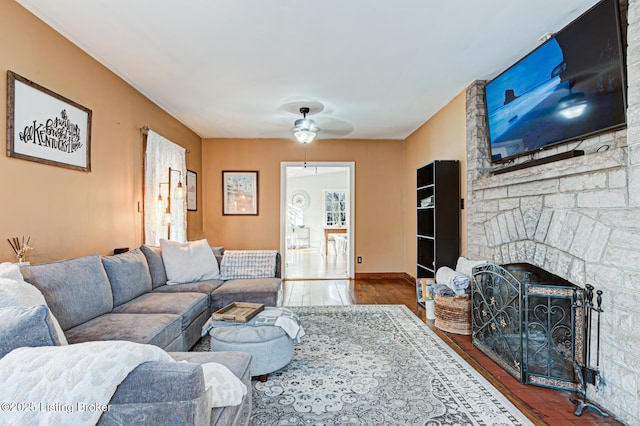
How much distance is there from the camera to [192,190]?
533cm

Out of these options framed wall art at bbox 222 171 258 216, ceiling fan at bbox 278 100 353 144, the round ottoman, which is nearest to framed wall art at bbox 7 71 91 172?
the round ottoman

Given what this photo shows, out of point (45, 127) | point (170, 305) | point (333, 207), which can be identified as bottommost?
point (170, 305)

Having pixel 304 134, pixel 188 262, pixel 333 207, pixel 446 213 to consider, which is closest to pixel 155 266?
pixel 188 262

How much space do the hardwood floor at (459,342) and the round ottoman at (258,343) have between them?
1535 mm

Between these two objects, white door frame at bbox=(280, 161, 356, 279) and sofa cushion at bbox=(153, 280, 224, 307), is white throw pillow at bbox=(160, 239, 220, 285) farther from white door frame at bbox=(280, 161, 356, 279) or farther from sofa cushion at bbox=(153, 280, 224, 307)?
white door frame at bbox=(280, 161, 356, 279)

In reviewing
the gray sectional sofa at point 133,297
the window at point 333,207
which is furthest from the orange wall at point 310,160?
the window at point 333,207

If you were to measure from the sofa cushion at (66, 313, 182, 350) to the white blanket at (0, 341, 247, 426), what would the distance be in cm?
114

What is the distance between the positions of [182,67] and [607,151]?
11.3 feet

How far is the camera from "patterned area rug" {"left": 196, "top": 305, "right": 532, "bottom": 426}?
73.0 inches

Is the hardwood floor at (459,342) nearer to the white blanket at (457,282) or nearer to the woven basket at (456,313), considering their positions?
the woven basket at (456,313)

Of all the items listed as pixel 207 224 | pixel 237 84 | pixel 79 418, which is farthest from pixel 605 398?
pixel 207 224

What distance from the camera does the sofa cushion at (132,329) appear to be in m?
1.92

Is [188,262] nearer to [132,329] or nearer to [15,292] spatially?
[132,329]

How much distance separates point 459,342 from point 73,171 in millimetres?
3736
